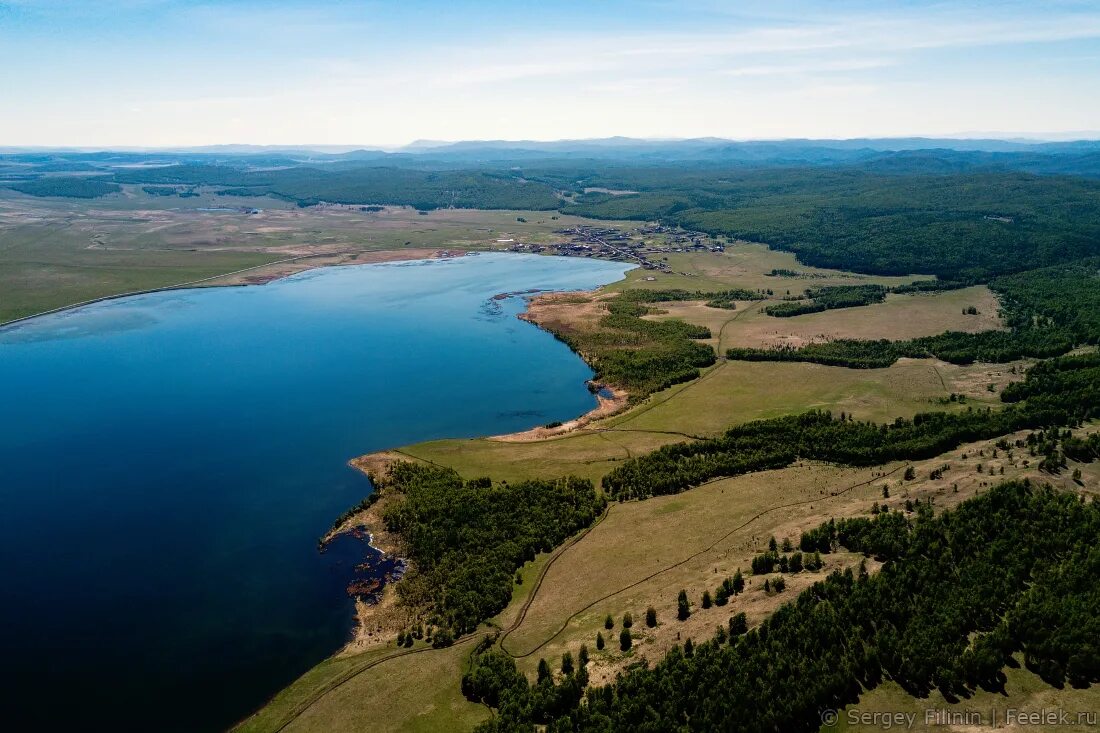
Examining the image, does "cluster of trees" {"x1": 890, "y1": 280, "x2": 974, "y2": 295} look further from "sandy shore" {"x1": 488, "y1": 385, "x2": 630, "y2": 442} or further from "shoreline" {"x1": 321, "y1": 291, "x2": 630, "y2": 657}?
"sandy shore" {"x1": 488, "y1": 385, "x2": 630, "y2": 442}

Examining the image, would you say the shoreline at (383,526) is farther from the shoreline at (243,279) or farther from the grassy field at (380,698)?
the shoreline at (243,279)

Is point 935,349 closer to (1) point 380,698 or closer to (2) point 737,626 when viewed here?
(2) point 737,626

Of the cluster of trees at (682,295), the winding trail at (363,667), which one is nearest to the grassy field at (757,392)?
the cluster of trees at (682,295)

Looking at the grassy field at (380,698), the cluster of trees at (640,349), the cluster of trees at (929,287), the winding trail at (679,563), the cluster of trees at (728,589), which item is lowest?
the grassy field at (380,698)

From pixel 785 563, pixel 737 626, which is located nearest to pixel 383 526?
pixel 737 626

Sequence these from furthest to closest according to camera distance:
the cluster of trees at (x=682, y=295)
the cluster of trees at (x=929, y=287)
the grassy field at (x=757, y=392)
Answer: the cluster of trees at (x=929, y=287) < the cluster of trees at (x=682, y=295) < the grassy field at (x=757, y=392)

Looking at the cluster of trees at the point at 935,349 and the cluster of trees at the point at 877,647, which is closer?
the cluster of trees at the point at 877,647

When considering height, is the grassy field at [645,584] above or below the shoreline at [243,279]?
below
